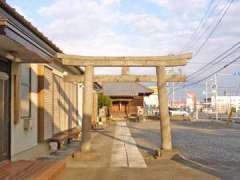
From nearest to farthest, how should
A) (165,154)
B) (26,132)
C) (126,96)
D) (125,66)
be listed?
(26,132), (165,154), (125,66), (126,96)

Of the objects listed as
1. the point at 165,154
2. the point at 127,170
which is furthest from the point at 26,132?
the point at 165,154

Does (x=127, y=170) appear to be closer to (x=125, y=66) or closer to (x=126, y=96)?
(x=125, y=66)

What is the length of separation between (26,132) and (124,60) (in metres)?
3.70

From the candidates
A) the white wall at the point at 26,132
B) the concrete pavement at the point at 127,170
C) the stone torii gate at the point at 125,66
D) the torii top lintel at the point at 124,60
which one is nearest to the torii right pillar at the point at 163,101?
the stone torii gate at the point at 125,66

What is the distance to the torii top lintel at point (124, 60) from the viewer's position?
14.3 meters

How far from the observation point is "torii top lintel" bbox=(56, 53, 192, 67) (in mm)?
14328

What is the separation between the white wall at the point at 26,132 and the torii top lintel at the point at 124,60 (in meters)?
1.20

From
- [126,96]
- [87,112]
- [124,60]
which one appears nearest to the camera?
[87,112]

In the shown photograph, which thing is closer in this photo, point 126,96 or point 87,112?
point 87,112

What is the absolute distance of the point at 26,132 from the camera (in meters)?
13.0

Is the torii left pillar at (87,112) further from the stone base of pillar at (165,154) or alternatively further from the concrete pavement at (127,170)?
the stone base of pillar at (165,154)

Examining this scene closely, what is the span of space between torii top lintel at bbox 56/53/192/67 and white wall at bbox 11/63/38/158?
3.92ft

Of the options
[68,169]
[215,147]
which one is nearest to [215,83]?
[215,147]

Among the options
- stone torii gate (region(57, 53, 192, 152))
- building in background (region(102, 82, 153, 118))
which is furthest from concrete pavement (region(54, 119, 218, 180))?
building in background (region(102, 82, 153, 118))
